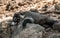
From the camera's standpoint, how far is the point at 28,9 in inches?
161

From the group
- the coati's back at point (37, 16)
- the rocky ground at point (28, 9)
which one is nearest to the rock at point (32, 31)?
the rocky ground at point (28, 9)

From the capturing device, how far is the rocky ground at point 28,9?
3109 mm

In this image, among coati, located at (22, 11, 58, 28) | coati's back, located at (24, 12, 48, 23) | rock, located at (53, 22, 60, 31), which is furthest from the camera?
coati's back, located at (24, 12, 48, 23)

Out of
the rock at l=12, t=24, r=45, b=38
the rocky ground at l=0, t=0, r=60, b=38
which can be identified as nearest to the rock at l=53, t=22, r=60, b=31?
the rocky ground at l=0, t=0, r=60, b=38

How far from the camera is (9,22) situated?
3.91 m

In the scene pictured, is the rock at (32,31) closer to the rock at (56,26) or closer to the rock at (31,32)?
the rock at (31,32)

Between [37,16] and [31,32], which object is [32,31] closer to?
[31,32]

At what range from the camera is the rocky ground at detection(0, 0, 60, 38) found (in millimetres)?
3109

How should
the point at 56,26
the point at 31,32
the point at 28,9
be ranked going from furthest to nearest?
1. the point at 28,9
2. the point at 31,32
3. the point at 56,26

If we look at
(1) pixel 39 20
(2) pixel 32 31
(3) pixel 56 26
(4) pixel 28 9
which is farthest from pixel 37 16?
(4) pixel 28 9

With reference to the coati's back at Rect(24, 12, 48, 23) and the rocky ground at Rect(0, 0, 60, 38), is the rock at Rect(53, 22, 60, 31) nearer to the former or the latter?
the rocky ground at Rect(0, 0, 60, 38)

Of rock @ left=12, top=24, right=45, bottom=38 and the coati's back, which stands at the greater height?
the coati's back

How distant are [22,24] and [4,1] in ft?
5.44

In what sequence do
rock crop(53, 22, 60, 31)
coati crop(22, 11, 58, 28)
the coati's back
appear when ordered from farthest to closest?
1. the coati's back
2. coati crop(22, 11, 58, 28)
3. rock crop(53, 22, 60, 31)
